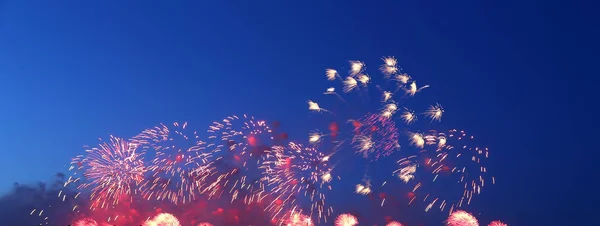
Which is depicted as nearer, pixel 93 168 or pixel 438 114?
pixel 438 114

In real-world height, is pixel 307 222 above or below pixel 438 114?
below

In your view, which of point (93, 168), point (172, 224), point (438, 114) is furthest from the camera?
point (172, 224)

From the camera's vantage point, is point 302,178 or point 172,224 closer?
point 302,178

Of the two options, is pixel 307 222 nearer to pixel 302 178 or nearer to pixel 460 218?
pixel 302 178

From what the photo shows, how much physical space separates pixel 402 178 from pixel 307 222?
7572 millimetres

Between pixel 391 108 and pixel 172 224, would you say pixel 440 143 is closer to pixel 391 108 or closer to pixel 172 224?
pixel 391 108

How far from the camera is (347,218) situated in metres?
40.0

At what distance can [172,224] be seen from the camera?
39.9 meters

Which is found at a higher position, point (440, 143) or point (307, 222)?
point (440, 143)

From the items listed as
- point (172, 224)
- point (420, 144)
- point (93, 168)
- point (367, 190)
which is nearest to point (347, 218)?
point (367, 190)

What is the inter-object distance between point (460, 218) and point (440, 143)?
5813 mm

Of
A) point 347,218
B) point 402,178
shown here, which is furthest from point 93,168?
point 402,178

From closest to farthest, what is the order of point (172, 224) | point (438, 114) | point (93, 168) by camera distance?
point (438, 114) < point (93, 168) < point (172, 224)

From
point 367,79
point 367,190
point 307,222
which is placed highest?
point 367,79
